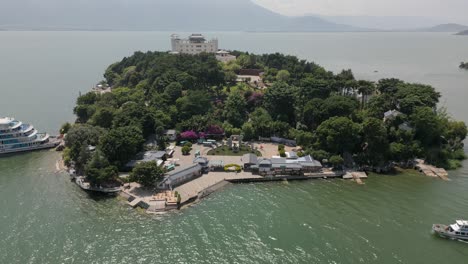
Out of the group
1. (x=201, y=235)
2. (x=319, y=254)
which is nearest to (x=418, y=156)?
(x=319, y=254)

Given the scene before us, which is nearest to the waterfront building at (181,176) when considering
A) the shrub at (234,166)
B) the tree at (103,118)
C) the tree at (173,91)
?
the shrub at (234,166)

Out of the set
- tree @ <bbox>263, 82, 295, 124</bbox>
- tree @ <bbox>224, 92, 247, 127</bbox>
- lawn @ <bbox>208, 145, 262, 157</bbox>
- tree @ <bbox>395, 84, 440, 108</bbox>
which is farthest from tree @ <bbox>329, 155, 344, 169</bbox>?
tree @ <bbox>395, 84, 440, 108</bbox>

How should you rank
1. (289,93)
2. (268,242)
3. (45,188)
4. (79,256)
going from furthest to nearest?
1. (289,93)
2. (45,188)
3. (268,242)
4. (79,256)

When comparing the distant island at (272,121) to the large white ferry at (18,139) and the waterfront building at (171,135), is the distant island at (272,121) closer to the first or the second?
the waterfront building at (171,135)

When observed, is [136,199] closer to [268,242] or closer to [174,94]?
[268,242]

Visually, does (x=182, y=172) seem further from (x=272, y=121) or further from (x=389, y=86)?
(x=389, y=86)

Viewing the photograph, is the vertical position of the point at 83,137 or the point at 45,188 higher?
the point at 83,137
